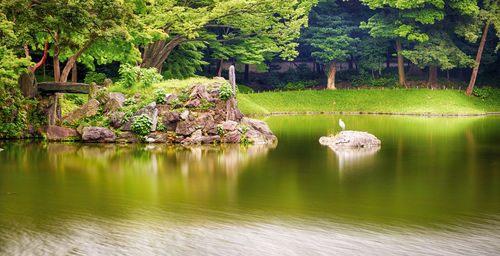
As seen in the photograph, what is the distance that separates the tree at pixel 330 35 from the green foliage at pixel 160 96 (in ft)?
89.0

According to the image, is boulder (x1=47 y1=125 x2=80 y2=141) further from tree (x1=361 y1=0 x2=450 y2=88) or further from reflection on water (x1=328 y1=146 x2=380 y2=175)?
tree (x1=361 y1=0 x2=450 y2=88)

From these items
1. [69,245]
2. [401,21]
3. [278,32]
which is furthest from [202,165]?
[401,21]

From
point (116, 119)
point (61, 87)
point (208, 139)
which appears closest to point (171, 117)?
point (208, 139)

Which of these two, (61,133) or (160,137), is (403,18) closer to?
(160,137)

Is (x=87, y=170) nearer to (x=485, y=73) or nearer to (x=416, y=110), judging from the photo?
(x=416, y=110)

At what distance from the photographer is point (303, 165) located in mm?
15797

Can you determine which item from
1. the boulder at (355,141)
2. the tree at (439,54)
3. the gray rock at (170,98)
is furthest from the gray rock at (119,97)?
the tree at (439,54)

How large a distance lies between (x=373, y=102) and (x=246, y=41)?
35.7 ft

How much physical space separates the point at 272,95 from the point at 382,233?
36316 millimetres

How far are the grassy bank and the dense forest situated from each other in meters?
2.35

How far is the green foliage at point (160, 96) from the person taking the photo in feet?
73.5

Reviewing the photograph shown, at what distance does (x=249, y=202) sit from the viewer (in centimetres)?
1083

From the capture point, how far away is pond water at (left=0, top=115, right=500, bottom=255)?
818 cm

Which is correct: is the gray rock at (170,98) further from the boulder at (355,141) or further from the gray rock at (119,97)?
the boulder at (355,141)
